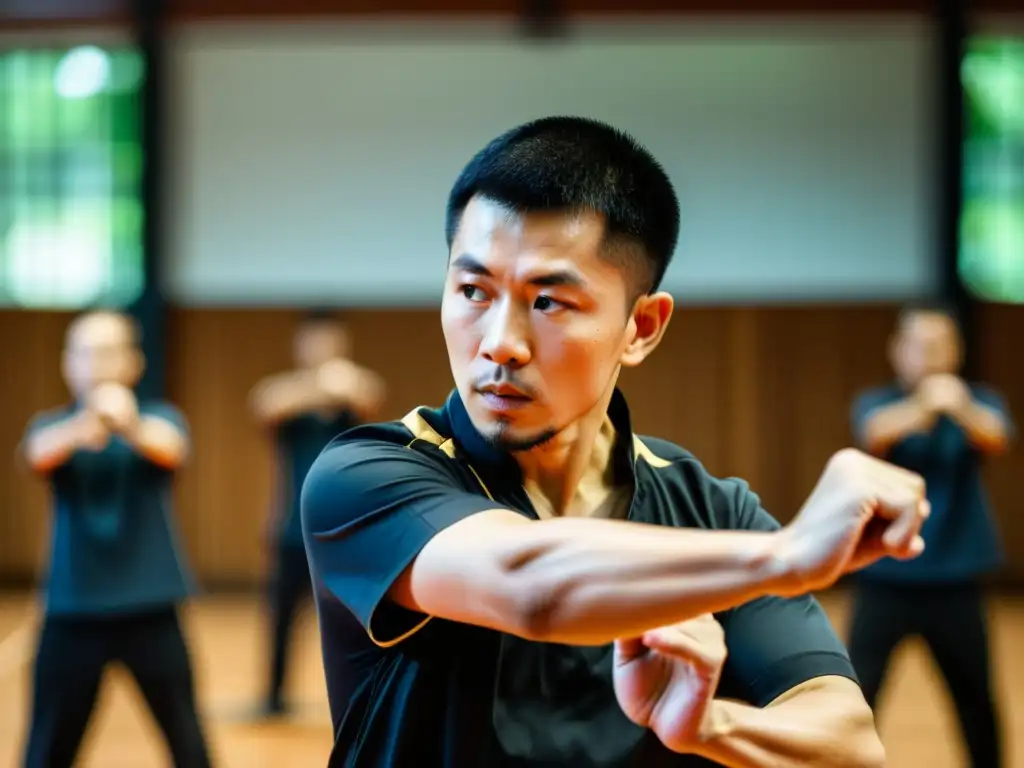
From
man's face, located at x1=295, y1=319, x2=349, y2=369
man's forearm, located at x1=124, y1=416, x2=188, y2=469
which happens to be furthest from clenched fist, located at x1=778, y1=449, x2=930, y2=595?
man's face, located at x1=295, y1=319, x2=349, y2=369

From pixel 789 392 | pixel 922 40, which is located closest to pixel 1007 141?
pixel 922 40

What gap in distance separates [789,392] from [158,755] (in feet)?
15.6

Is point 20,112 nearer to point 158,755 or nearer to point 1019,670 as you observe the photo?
point 158,755

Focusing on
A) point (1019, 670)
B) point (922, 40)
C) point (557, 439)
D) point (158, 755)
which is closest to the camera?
point (557, 439)

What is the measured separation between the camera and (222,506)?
27.3 ft

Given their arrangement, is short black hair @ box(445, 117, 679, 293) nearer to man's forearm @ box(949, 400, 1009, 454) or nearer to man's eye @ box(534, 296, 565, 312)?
man's eye @ box(534, 296, 565, 312)

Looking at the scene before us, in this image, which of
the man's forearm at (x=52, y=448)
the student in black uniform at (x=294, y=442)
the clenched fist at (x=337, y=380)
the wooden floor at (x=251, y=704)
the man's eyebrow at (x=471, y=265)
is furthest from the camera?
the clenched fist at (x=337, y=380)

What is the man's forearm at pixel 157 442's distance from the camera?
3930mm

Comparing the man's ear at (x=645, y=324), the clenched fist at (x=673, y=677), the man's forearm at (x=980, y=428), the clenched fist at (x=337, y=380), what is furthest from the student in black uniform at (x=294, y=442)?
the clenched fist at (x=673, y=677)

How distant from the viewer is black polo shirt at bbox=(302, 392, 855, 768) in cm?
121

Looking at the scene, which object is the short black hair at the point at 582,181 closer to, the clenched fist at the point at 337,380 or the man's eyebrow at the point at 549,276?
the man's eyebrow at the point at 549,276

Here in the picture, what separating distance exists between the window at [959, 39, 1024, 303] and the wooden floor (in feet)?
7.07

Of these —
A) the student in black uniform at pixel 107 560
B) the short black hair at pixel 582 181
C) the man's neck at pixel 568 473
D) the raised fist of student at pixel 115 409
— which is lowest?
the student in black uniform at pixel 107 560

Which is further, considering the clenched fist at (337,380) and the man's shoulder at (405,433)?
the clenched fist at (337,380)
